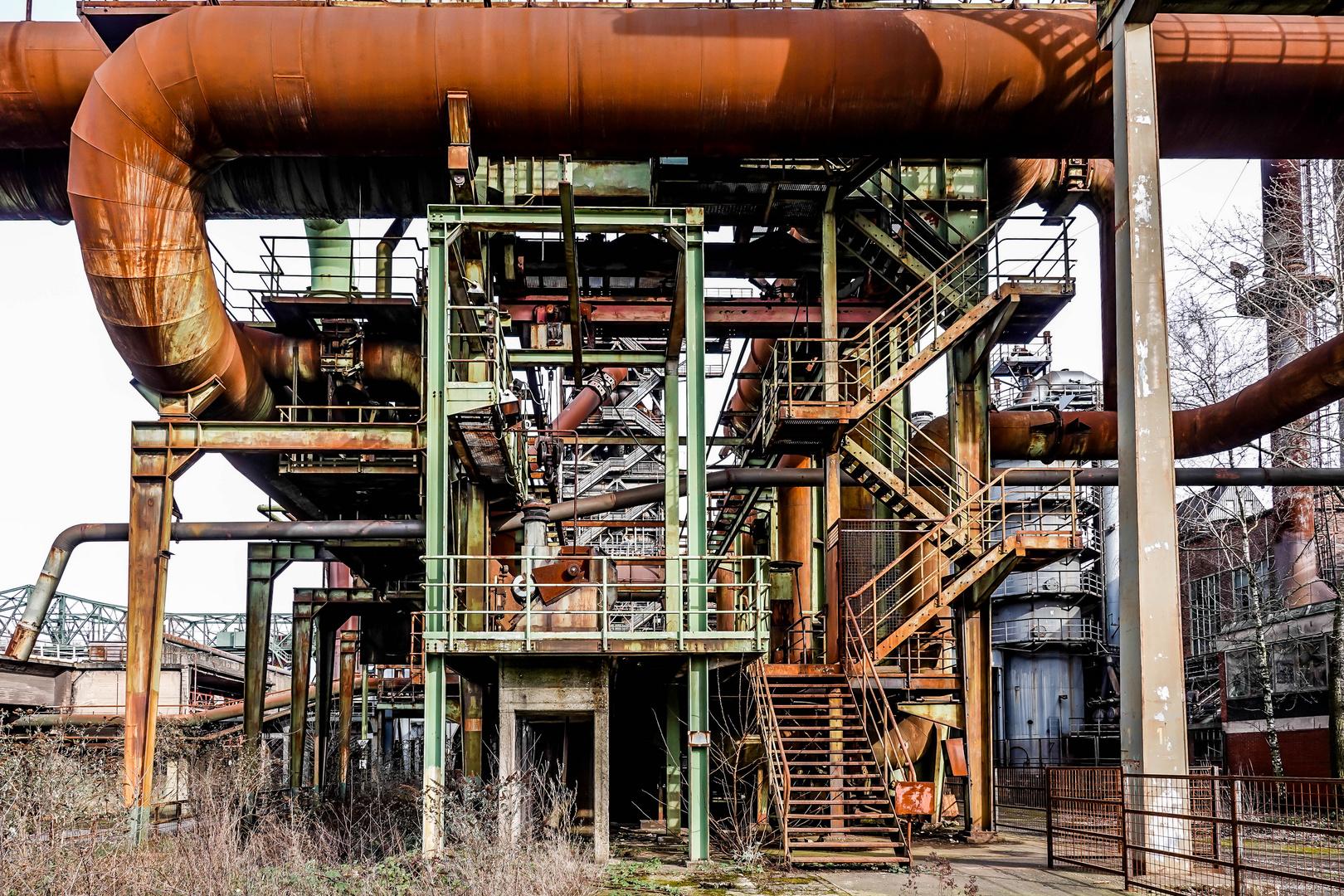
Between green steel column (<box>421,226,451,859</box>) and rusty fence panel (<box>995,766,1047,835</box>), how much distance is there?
10589mm

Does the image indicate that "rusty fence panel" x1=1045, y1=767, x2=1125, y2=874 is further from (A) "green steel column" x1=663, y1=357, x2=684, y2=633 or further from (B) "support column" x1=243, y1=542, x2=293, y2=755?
(B) "support column" x1=243, y1=542, x2=293, y2=755

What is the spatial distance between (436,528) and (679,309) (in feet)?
16.0

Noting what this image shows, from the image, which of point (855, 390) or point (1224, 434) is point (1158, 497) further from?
point (1224, 434)

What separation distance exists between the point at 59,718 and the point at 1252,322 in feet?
90.8

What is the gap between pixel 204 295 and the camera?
19.4 m

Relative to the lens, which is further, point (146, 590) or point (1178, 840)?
point (146, 590)

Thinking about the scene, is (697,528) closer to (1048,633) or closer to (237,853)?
(237,853)

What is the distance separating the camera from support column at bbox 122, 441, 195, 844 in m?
19.2

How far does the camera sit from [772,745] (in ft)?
54.2

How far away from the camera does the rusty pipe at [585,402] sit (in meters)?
29.8

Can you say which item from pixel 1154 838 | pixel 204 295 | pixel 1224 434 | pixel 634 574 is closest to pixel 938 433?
pixel 1224 434

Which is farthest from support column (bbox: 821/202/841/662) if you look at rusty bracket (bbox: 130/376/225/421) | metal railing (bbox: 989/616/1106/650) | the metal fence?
metal railing (bbox: 989/616/1106/650)

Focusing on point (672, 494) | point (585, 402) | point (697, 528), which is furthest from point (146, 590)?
point (585, 402)

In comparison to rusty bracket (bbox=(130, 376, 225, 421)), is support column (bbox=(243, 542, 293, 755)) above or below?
below
